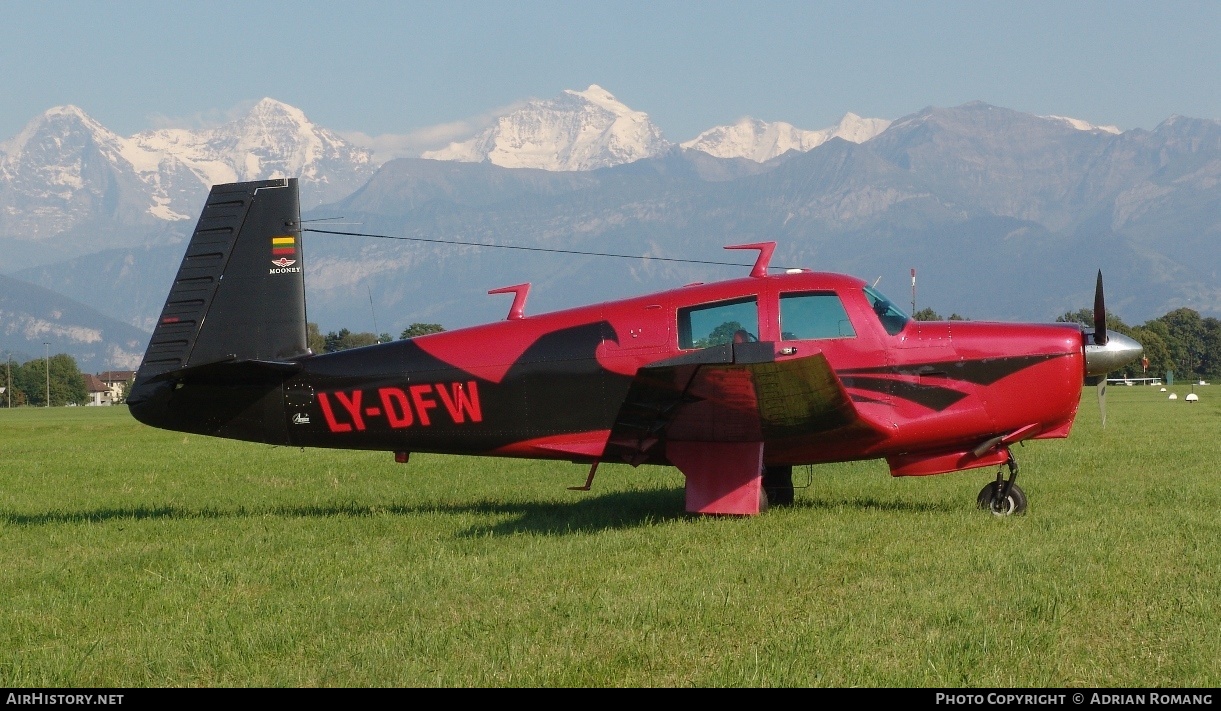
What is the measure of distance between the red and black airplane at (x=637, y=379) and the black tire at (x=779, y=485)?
0.07ft

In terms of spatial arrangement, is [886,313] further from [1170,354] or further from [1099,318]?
[1170,354]

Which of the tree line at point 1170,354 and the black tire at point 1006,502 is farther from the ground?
the black tire at point 1006,502

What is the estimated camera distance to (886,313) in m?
11.6

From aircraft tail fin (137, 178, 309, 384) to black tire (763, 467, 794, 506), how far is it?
16.2ft

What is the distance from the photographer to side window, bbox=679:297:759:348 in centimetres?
1122

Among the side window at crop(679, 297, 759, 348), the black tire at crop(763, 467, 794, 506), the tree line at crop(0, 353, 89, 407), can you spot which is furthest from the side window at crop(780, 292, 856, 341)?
the tree line at crop(0, 353, 89, 407)

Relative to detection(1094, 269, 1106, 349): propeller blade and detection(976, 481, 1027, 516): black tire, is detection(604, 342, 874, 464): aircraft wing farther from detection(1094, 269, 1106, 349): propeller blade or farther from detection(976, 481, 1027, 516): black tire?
detection(1094, 269, 1106, 349): propeller blade

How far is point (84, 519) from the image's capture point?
1281 cm

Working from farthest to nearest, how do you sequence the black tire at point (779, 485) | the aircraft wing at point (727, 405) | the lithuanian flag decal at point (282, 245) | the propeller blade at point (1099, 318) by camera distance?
the black tire at point (779, 485), the lithuanian flag decal at point (282, 245), the propeller blade at point (1099, 318), the aircraft wing at point (727, 405)

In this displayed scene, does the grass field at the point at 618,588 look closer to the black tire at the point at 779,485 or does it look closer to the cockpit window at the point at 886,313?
the black tire at the point at 779,485

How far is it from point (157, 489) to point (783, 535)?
9.41 metres

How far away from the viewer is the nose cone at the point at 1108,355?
11516 mm

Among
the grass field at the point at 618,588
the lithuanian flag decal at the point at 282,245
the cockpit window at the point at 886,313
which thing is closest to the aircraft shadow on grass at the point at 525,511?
the grass field at the point at 618,588
